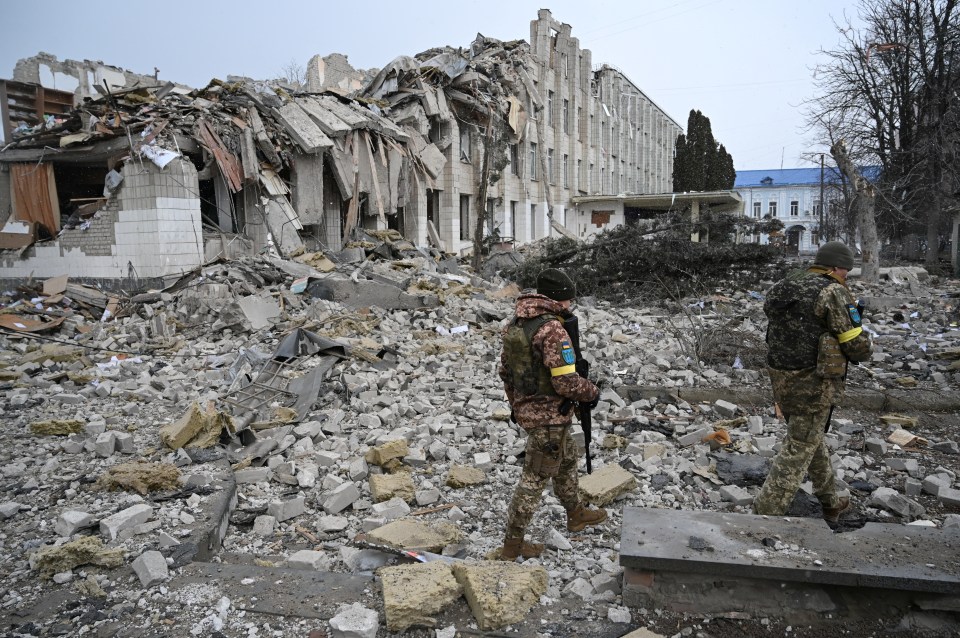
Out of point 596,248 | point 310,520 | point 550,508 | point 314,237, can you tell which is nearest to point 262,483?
point 310,520

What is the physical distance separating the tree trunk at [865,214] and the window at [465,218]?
11.7 metres

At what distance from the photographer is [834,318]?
3.35 meters

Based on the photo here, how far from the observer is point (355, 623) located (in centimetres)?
271

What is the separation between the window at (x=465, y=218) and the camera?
73.2 ft

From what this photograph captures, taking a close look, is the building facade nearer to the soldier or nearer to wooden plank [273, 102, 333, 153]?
wooden plank [273, 102, 333, 153]

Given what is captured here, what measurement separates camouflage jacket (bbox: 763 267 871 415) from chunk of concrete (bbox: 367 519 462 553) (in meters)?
2.14

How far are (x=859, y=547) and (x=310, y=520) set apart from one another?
10.7 ft

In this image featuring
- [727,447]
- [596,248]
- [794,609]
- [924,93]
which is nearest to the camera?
[794,609]

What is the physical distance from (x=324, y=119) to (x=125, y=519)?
12267mm

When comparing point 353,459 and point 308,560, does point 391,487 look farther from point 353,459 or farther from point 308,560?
point 308,560

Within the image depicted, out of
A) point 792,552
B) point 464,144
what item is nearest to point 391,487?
point 792,552

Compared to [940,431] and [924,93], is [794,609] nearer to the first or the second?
[940,431]

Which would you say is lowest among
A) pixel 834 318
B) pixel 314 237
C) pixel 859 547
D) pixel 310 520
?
pixel 310 520

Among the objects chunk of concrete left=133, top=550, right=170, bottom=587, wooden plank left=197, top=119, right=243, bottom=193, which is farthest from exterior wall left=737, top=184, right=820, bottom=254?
chunk of concrete left=133, top=550, right=170, bottom=587
